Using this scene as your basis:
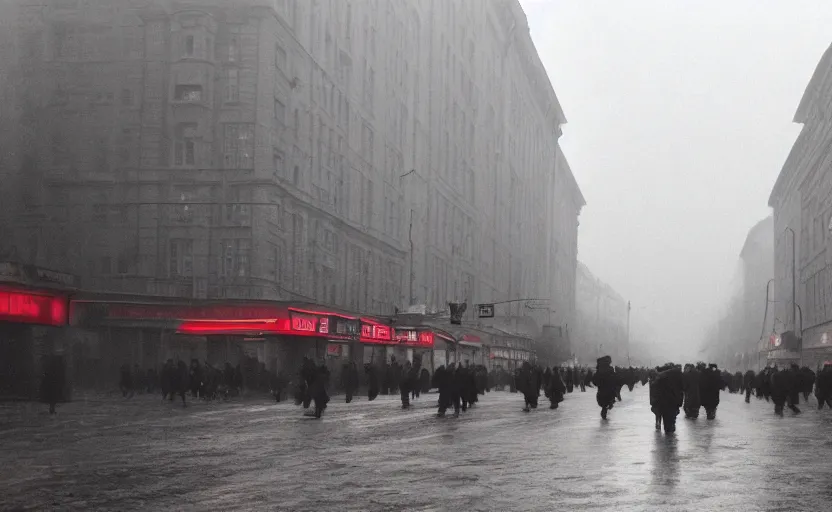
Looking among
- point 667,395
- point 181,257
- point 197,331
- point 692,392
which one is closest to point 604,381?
point 692,392

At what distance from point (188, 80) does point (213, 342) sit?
34.1ft

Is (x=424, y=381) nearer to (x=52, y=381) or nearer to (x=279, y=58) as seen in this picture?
(x=279, y=58)

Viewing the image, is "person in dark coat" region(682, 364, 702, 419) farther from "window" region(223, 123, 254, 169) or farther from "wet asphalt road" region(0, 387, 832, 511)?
"window" region(223, 123, 254, 169)

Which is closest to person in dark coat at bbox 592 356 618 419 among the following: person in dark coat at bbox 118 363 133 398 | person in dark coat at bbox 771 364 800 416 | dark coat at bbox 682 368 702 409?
dark coat at bbox 682 368 702 409

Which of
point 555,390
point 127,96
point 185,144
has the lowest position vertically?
point 555,390

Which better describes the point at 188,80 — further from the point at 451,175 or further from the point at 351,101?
the point at 451,175

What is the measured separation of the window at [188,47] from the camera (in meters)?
44.9

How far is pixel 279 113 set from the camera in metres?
46.7

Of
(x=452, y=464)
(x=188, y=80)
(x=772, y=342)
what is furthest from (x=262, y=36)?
(x=772, y=342)

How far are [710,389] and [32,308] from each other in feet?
65.5

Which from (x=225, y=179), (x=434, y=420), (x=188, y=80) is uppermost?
(x=188, y=80)

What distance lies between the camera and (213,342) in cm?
4391

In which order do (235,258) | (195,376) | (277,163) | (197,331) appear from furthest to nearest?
(277,163) → (235,258) → (197,331) → (195,376)

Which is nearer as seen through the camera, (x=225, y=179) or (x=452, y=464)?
(x=452, y=464)
